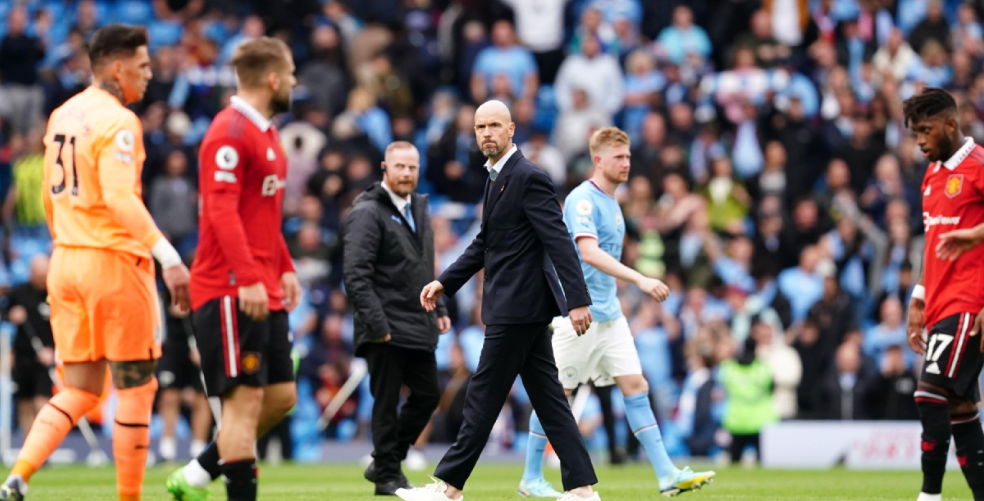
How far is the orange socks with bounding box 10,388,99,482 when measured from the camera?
25.0ft

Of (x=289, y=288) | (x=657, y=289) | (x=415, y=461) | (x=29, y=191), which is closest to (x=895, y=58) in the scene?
(x=415, y=461)

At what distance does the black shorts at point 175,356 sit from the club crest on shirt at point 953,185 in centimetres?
1038

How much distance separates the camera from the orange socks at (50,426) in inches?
300

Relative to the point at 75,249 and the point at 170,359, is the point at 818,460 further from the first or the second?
the point at 75,249

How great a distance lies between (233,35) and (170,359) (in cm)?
852

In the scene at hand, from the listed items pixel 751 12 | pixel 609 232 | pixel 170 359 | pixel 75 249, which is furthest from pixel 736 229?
pixel 75 249

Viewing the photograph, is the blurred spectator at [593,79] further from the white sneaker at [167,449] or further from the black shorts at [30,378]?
the black shorts at [30,378]

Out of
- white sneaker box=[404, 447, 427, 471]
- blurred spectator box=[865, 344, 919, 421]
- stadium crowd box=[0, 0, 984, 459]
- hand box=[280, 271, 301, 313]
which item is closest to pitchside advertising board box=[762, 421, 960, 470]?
stadium crowd box=[0, 0, 984, 459]

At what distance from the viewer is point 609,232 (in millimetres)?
10320

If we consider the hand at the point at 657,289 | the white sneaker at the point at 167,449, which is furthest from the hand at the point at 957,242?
the white sneaker at the point at 167,449

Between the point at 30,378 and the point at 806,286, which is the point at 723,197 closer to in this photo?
the point at 806,286

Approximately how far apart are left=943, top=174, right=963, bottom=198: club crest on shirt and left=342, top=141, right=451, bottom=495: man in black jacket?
395cm

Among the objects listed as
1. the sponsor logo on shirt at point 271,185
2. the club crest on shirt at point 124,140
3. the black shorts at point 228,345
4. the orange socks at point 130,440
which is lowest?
the orange socks at point 130,440

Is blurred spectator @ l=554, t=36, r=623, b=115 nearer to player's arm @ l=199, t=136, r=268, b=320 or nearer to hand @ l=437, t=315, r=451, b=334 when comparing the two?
hand @ l=437, t=315, r=451, b=334
